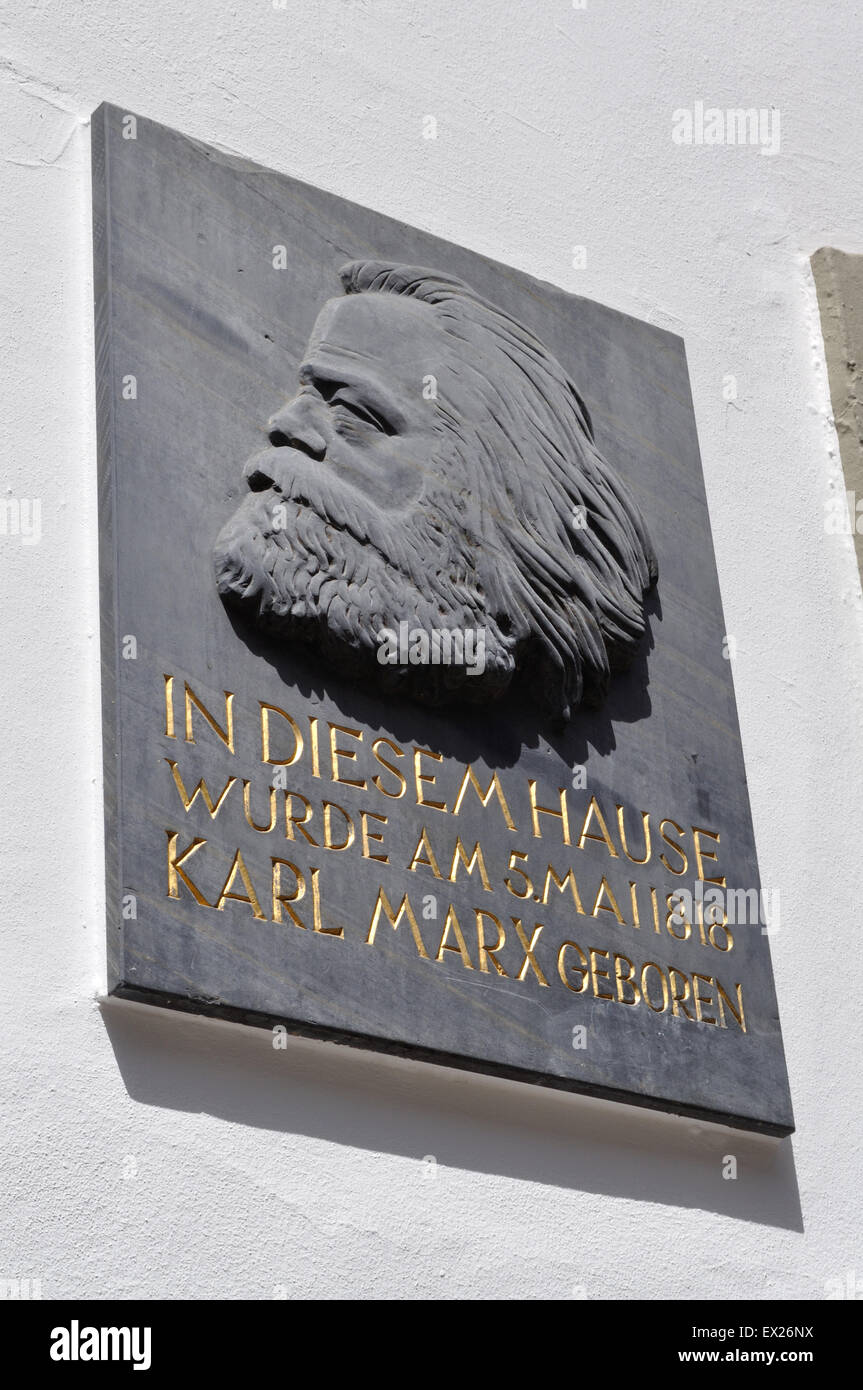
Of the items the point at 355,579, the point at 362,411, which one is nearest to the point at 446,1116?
the point at 355,579

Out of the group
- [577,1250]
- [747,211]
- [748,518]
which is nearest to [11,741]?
[577,1250]

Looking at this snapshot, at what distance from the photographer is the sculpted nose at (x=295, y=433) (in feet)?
13.3

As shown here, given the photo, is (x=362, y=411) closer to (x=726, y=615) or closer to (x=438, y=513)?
(x=438, y=513)

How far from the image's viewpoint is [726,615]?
4824 millimetres

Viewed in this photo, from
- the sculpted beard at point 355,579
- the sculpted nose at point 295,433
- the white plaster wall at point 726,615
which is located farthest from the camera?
the sculpted nose at point 295,433

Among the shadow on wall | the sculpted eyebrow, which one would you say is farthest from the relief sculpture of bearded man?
the shadow on wall

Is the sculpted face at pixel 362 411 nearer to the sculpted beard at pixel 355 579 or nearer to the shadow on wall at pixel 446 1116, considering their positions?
the sculpted beard at pixel 355 579

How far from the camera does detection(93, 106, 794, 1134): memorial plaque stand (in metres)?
3.61

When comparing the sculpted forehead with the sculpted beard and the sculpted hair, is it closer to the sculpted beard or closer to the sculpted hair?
the sculpted hair

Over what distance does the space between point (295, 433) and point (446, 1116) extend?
1.32 m

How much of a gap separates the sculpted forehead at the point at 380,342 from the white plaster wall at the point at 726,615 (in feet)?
1.56

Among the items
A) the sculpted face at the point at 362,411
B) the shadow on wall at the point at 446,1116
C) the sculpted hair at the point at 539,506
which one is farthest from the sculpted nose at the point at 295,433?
the shadow on wall at the point at 446,1116

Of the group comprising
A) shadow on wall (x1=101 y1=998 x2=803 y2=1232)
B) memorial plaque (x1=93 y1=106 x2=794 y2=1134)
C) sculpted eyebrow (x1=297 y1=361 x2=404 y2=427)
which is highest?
sculpted eyebrow (x1=297 y1=361 x2=404 y2=427)
